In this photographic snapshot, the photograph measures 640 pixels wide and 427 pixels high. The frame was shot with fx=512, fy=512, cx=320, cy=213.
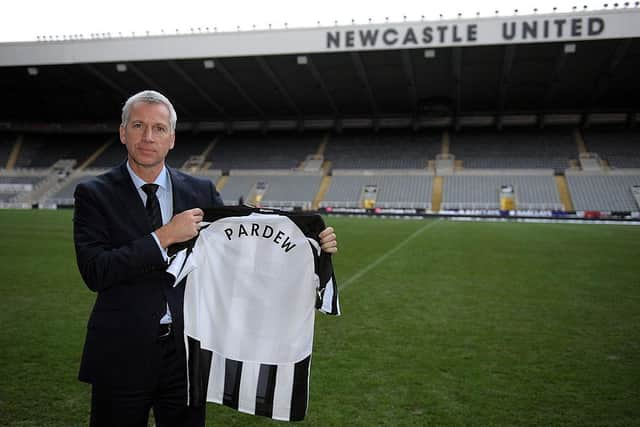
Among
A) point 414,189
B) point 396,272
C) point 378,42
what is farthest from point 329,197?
point 396,272

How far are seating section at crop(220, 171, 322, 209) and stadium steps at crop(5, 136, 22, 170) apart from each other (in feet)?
59.4

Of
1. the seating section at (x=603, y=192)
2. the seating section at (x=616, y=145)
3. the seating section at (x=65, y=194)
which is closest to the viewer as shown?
the seating section at (x=603, y=192)

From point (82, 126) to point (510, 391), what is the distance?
4618 centimetres

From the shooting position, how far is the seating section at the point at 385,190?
104 ft

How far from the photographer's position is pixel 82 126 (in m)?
43.8

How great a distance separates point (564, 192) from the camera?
3048 centimetres

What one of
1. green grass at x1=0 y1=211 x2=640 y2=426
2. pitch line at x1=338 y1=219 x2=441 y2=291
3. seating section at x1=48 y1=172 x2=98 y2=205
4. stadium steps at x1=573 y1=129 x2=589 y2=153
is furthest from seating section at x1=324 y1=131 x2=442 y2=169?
green grass at x1=0 y1=211 x2=640 y2=426

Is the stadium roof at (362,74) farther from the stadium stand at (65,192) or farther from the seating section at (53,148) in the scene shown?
the stadium stand at (65,192)

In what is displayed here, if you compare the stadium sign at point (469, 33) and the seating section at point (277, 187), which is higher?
the stadium sign at point (469, 33)

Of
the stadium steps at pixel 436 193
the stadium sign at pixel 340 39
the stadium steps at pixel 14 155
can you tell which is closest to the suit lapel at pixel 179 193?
the stadium sign at pixel 340 39

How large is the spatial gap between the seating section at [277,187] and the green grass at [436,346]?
891 inches

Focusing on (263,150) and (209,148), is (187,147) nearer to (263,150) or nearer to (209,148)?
(209,148)

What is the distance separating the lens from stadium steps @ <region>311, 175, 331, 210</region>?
32688 millimetres

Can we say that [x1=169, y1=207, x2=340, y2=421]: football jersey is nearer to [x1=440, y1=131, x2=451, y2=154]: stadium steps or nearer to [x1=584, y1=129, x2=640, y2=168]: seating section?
[x1=584, y1=129, x2=640, y2=168]: seating section
